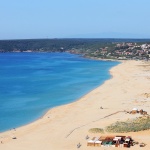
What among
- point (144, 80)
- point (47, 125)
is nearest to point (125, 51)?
point (144, 80)

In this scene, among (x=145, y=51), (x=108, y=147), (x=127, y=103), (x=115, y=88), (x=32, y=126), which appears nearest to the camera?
(x=108, y=147)

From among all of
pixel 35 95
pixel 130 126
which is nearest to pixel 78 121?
pixel 130 126

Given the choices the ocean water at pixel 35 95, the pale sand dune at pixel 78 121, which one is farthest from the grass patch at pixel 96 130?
the ocean water at pixel 35 95

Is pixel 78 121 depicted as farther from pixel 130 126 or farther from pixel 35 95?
pixel 35 95

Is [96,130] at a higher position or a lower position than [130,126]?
lower

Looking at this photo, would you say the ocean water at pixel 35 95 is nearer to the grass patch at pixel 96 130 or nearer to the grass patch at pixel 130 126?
the grass patch at pixel 96 130

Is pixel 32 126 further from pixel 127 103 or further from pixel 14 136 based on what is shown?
pixel 127 103
